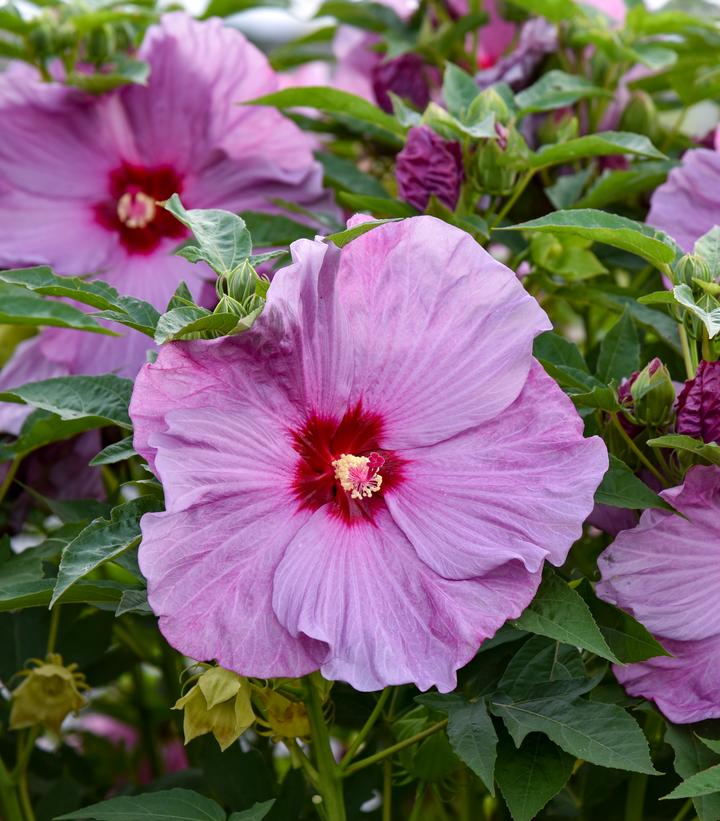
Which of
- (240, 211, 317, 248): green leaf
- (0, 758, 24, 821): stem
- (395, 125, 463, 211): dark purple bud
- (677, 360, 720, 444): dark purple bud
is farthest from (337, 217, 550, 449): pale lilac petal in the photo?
(0, 758, 24, 821): stem

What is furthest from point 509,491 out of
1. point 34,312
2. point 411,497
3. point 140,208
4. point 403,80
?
point 403,80

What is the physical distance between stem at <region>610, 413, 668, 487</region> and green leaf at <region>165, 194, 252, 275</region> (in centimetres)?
26

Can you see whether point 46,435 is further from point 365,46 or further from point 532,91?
point 365,46

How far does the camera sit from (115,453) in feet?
2.49

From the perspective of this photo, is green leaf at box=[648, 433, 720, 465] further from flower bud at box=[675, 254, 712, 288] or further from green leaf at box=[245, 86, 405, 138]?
green leaf at box=[245, 86, 405, 138]

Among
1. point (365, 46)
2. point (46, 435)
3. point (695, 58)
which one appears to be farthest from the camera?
point (365, 46)

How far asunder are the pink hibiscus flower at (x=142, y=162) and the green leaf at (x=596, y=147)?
26cm

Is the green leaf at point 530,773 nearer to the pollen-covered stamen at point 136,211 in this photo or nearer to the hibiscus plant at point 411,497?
the hibiscus plant at point 411,497

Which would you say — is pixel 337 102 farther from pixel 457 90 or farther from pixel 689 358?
pixel 689 358

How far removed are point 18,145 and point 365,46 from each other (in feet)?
1.67

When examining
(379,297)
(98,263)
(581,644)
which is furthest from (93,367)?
(581,644)

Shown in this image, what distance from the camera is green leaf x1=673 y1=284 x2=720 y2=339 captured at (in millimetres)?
718

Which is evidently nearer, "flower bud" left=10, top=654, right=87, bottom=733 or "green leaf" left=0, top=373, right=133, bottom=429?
"green leaf" left=0, top=373, right=133, bottom=429

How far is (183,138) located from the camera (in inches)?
47.4
